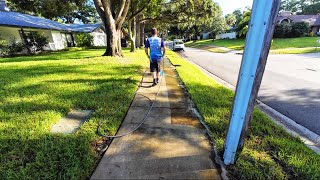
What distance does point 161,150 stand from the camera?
281cm

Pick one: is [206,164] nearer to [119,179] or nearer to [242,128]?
[242,128]

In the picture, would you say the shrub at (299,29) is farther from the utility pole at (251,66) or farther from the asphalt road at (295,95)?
the utility pole at (251,66)

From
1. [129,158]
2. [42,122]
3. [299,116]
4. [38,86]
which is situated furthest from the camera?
[38,86]

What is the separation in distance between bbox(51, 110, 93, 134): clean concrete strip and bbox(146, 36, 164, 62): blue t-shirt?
272 centimetres

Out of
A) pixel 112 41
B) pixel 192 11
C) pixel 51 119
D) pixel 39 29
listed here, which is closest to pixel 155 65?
pixel 51 119

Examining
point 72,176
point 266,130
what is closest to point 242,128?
point 266,130

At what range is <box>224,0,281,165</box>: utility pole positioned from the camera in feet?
6.22

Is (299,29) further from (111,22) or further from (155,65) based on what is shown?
(155,65)

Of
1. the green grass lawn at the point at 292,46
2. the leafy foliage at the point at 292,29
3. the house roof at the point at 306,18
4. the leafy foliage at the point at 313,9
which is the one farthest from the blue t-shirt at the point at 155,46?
the leafy foliage at the point at 313,9

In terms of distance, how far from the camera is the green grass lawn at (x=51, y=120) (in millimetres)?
2445

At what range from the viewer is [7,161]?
99.4 inches

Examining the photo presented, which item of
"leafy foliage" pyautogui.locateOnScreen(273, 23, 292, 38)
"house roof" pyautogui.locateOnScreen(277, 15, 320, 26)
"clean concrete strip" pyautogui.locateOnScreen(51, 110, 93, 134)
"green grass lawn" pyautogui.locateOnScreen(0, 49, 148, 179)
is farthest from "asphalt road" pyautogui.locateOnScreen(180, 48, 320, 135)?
"house roof" pyautogui.locateOnScreen(277, 15, 320, 26)

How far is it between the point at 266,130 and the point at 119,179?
2.58m

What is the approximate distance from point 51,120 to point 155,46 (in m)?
3.48
